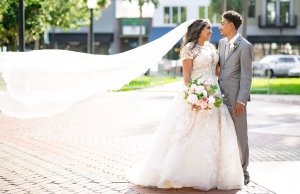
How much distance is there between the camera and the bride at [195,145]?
665cm

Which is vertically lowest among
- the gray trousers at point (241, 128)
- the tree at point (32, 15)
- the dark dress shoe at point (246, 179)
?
the dark dress shoe at point (246, 179)

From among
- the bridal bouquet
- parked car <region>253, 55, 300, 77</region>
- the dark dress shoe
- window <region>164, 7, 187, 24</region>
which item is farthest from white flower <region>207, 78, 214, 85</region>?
window <region>164, 7, 187, 24</region>

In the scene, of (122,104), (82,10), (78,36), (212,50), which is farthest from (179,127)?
(78,36)

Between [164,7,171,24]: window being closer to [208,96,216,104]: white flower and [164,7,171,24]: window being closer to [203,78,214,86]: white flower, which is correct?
[203,78,214,86]: white flower

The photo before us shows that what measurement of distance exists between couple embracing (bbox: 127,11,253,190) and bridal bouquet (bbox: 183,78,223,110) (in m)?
0.13

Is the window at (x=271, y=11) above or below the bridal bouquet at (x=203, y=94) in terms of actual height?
above

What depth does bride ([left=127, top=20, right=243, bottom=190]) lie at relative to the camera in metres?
6.65

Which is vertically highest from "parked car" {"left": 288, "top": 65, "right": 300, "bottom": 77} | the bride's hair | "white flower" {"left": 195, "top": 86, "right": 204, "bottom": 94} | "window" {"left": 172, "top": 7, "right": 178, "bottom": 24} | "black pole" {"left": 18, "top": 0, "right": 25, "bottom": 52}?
"window" {"left": 172, "top": 7, "right": 178, "bottom": 24}

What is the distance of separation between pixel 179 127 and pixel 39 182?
1.93 m

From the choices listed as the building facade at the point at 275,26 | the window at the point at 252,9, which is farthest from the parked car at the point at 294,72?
the window at the point at 252,9

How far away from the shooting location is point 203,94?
661cm

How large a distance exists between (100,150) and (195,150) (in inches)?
113

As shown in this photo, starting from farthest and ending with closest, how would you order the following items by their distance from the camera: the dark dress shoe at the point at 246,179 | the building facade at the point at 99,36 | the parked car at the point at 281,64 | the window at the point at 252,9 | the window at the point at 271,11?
1. the building facade at the point at 99,36
2. the window at the point at 252,9
3. the window at the point at 271,11
4. the parked car at the point at 281,64
5. the dark dress shoe at the point at 246,179

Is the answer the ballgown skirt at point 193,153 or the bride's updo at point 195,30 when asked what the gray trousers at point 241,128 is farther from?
the bride's updo at point 195,30
